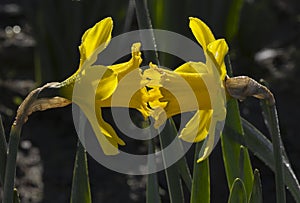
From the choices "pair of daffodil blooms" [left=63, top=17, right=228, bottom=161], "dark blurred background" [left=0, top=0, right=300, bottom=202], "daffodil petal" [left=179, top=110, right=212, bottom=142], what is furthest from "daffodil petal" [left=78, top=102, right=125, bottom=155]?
"dark blurred background" [left=0, top=0, right=300, bottom=202]

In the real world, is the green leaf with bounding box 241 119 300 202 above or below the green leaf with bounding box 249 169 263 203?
above

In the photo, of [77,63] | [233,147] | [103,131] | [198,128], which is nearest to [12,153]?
[103,131]

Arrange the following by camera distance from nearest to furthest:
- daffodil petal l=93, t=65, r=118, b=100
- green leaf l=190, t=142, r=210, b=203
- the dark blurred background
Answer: daffodil petal l=93, t=65, r=118, b=100, green leaf l=190, t=142, r=210, b=203, the dark blurred background

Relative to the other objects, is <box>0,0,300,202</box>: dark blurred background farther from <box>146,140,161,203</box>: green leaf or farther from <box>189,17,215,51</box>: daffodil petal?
<box>189,17,215,51</box>: daffodil petal

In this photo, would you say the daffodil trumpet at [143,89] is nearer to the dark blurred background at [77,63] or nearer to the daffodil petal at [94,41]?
the daffodil petal at [94,41]

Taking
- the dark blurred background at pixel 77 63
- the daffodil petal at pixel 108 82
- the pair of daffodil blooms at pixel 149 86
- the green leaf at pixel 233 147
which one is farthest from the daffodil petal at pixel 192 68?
the dark blurred background at pixel 77 63

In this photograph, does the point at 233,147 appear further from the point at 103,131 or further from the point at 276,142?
the point at 103,131
